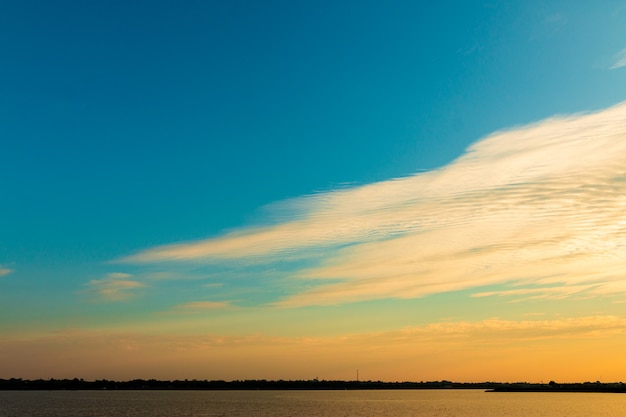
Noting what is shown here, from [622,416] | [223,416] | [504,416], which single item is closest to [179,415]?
[223,416]

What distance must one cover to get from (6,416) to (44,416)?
9064 mm

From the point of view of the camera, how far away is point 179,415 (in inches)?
5305

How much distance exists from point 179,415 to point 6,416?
38945 mm

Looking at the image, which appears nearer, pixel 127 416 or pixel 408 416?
pixel 127 416

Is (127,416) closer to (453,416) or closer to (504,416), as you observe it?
(453,416)

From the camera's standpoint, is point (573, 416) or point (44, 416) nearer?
point (44, 416)

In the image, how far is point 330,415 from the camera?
14050cm

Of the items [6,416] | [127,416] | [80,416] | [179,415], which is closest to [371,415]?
[179,415]

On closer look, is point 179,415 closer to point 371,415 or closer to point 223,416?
point 223,416

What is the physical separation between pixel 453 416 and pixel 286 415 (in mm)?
42191

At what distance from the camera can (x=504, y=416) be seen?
14100cm

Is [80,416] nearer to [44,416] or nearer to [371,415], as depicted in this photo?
[44,416]

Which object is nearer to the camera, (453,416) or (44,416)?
(44,416)

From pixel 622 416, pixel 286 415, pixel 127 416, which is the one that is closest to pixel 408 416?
pixel 286 415
